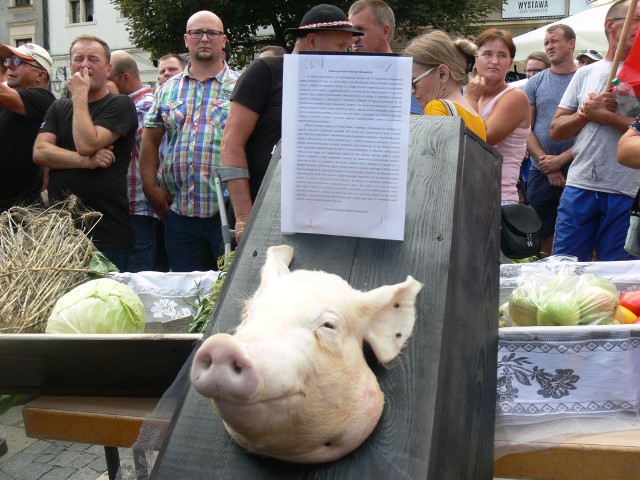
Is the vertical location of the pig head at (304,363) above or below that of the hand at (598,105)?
below

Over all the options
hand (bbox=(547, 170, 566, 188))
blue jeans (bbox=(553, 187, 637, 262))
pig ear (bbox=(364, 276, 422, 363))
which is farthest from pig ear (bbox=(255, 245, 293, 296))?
hand (bbox=(547, 170, 566, 188))

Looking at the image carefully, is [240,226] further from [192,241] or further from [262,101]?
[192,241]

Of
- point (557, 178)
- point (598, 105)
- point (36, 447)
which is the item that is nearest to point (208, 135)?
point (36, 447)

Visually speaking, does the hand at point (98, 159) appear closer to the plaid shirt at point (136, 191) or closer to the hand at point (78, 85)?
the hand at point (78, 85)

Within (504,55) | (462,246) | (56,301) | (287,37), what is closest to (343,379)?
(462,246)

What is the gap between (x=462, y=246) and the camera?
1.54m

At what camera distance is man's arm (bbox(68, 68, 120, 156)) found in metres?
4.04

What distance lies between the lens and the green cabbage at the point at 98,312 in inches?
83.4

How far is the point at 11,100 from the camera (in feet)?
14.3

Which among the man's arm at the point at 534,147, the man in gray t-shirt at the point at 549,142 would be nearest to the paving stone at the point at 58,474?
the man in gray t-shirt at the point at 549,142

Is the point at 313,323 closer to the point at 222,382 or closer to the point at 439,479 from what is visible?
the point at 222,382

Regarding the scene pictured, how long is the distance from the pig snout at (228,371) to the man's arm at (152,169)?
11.5 ft

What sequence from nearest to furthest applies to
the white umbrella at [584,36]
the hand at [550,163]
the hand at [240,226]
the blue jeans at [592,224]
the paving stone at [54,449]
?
1. the hand at [240,226]
2. the paving stone at [54,449]
3. the blue jeans at [592,224]
4. the hand at [550,163]
5. the white umbrella at [584,36]

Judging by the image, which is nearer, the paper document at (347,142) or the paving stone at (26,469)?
the paper document at (347,142)
